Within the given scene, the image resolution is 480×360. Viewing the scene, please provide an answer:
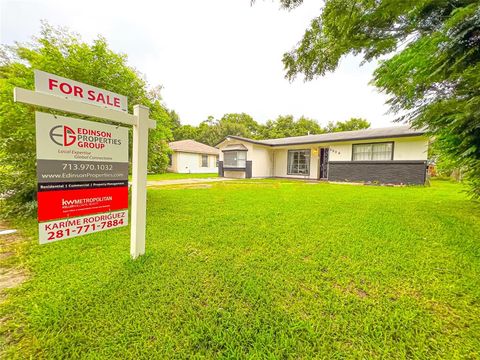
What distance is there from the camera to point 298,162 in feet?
54.8

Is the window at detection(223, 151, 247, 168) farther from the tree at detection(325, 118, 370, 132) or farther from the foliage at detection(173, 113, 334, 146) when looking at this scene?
the tree at detection(325, 118, 370, 132)

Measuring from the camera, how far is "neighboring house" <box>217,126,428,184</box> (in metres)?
11.1

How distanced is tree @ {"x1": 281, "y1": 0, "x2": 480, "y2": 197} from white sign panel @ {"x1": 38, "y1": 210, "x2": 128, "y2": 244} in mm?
4465

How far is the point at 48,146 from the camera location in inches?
72.5

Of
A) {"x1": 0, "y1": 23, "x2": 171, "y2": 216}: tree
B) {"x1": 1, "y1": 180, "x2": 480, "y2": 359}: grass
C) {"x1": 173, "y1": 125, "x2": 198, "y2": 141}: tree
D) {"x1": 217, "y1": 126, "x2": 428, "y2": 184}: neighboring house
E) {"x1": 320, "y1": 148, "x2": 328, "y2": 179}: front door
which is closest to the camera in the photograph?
{"x1": 1, "y1": 180, "x2": 480, "y2": 359}: grass

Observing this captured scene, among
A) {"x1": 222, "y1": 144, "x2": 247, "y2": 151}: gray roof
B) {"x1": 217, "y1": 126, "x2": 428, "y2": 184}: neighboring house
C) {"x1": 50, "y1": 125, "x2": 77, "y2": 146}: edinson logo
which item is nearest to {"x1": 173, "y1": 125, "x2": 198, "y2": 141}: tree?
{"x1": 217, "y1": 126, "x2": 428, "y2": 184}: neighboring house

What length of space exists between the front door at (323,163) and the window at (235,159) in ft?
19.7

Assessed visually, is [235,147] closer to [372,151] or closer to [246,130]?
[372,151]

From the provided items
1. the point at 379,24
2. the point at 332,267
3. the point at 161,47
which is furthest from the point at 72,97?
the point at 161,47

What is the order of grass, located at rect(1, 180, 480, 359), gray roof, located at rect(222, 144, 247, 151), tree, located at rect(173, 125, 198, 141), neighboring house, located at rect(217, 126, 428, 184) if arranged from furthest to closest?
tree, located at rect(173, 125, 198, 141) → gray roof, located at rect(222, 144, 247, 151) → neighboring house, located at rect(217, 126, 428, 184) → grass, located at rect(1, 180, 480, 359)

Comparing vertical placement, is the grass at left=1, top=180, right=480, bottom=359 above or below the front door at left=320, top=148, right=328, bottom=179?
below

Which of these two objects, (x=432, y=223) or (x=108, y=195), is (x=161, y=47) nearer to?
(x=108, y=195)

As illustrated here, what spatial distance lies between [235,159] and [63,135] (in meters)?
15.5

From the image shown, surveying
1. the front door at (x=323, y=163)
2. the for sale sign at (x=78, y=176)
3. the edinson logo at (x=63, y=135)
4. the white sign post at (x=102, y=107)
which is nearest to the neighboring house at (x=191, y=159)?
the front door at (x=323, y=163)
